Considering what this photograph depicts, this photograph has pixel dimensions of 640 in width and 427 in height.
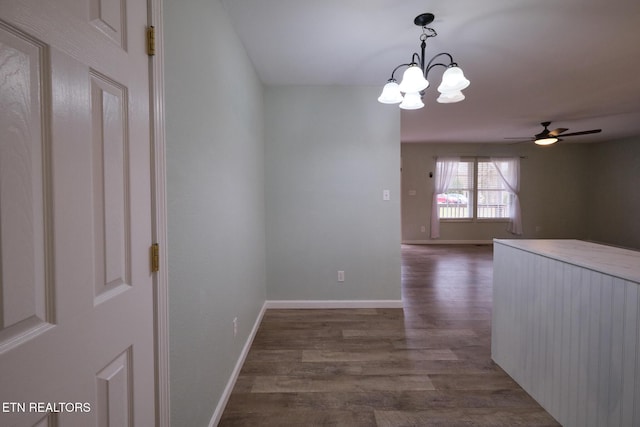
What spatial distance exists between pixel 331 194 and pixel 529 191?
683 cm

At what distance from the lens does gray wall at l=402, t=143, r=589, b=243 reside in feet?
23.9

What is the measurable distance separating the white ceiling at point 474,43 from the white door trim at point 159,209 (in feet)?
3.57

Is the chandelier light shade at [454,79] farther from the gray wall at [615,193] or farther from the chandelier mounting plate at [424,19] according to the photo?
the gray wall at [615,193]

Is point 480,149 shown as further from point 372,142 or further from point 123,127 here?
point 123,127

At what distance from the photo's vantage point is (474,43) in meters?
2.30

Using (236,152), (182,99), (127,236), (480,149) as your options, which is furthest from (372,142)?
(480,149)

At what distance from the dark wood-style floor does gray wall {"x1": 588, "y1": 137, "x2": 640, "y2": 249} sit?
6.31 m

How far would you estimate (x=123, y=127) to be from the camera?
0.82 meters

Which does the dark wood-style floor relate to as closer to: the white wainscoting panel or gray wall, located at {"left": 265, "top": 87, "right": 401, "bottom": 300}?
the white wainscoting panel

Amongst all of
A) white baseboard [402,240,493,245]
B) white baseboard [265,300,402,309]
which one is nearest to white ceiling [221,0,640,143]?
white baseboard [265,300,402,309]

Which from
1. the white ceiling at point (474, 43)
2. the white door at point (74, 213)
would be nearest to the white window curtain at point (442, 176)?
the white ceiling at point (474, 43)

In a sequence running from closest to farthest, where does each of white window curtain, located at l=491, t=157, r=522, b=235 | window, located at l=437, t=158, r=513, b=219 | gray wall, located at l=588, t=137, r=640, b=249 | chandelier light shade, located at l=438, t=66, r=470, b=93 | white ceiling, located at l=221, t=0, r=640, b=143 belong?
1. chandelier light shade, located at l=438, t=66, r=470, b=93
2. white ceiling, located at l=221, t=0, r=640, b=143
3. gray wall, located at l=588, t=137, r=640, b=249
4. white window curtain, located at l=491, t=157, r=522, b=235
5. window, located at l=437, t=158, r=513, b=219

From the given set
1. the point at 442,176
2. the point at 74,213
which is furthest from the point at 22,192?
the point at 442,176

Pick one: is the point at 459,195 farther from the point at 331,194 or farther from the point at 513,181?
the point at 331,194
